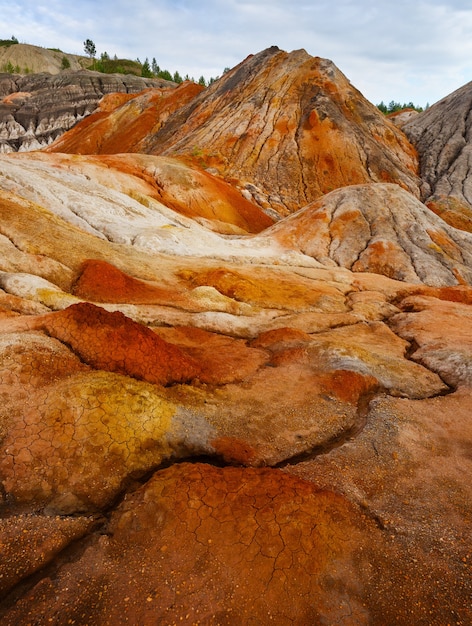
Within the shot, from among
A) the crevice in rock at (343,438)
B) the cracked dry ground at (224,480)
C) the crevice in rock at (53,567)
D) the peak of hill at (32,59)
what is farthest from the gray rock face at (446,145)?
the peak of hill at (32,59)

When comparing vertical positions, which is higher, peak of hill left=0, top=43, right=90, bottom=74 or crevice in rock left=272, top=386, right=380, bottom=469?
peak of hill left=0, top=43, right=90, bottom=74

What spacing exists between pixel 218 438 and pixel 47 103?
103 meters

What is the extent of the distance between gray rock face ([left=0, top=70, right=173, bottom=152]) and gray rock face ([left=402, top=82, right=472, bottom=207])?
6949cm

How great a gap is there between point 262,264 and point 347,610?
23.7 m

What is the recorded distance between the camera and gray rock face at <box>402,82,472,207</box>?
5519 cm

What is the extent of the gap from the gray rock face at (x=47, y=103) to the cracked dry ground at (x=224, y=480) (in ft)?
294

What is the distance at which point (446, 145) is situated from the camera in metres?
61.2

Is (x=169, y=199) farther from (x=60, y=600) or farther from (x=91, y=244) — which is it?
(x=60, y=600)

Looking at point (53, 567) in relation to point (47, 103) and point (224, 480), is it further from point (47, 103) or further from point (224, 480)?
point (47, 103)

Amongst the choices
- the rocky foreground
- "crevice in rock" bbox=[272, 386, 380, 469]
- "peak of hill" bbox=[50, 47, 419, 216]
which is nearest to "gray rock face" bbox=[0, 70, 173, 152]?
"peak of hill" bbox=[50, 47, 419, 216]

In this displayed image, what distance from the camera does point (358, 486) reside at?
7078 mm

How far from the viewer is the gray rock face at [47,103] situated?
83500 millimetres

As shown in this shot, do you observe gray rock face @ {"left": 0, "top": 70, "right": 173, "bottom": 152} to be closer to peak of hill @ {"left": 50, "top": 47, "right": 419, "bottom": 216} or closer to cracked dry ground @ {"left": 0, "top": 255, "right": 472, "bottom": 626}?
peak of hill @ {"left": 50, "top": 47, "right": 419, "bottom": 216}

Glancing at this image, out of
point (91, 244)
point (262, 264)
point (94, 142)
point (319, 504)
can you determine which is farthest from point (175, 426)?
point (94, 142)
